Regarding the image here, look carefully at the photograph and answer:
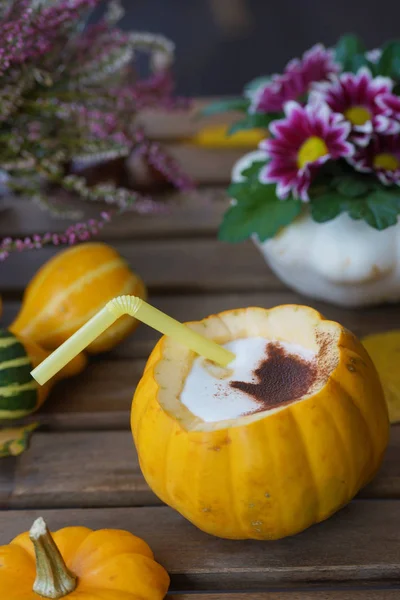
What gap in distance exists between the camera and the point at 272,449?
48 cm

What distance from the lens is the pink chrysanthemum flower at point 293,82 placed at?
0.83m

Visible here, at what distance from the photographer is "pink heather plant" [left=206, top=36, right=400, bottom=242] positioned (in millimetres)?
717

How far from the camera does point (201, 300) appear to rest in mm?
842

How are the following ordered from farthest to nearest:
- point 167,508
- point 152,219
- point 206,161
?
point 206,161
point 152,219
point 167,508

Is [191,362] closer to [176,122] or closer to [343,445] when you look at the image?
[343,445]

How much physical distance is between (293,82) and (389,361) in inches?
14.3

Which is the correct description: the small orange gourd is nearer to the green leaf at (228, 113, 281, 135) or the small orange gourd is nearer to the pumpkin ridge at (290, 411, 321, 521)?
the pumpkin ridge at (290, 411, 321, 521)

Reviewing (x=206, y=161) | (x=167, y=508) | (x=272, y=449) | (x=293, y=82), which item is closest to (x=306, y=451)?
(x=272, y=449)

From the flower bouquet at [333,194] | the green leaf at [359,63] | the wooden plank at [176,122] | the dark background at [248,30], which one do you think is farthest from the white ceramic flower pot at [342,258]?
the dark background at [248,30]

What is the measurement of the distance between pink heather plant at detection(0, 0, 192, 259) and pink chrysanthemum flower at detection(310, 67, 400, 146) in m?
0.25

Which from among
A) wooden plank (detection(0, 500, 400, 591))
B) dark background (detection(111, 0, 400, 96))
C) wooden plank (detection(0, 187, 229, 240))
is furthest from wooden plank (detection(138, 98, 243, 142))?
dark background (detection(111, 0, 400, 96))

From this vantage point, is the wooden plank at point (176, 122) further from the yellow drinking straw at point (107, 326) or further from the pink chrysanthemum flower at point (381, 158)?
the yellow drinking straw at point (107, 326)

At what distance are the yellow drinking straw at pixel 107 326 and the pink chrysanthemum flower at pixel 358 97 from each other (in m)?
0.34

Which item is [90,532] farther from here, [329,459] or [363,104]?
[363,104]
